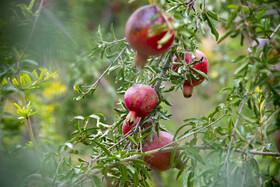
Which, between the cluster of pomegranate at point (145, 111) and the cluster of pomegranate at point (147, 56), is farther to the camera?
the cluster of pomegranate at point (145, 111)

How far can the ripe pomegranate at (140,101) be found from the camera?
0.60 m

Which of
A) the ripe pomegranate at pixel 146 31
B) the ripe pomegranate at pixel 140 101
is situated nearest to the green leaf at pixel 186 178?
the ripe pomegranate at pixel 140 101

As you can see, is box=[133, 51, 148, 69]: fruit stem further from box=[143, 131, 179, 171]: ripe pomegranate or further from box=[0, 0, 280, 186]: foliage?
box=[143, 131, 179, 171]: ripe pomegranate

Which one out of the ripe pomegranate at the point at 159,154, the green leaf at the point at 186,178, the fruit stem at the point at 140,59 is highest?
the fruit stem at the point at 140,59

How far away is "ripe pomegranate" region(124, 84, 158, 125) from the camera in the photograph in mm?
603

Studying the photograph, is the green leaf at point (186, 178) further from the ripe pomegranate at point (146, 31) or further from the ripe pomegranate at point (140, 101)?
the ripe pomegranate at point (146, 31)

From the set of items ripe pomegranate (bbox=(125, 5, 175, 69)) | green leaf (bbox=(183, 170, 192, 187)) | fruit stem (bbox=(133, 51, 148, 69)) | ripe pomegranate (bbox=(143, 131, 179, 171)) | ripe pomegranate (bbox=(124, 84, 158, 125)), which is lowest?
green leaf (bbox=(183, 170, 192, 187))

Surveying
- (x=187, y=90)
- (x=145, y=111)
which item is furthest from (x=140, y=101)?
(x=187, y=90)

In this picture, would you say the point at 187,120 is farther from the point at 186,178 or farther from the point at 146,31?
the point at 146,31

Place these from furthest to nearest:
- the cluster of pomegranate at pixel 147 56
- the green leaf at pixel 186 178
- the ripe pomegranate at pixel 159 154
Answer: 1. the ripe pomegranate at pixel 159 154
2. the green leaf at pixel 186 178
3. the cluster of pomegranate at pixel 147 56

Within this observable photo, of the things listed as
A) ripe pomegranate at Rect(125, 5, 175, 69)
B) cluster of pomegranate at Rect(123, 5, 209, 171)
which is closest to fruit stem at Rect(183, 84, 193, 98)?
cluster of pomegranate at Rect(123, 5, 209, 171)

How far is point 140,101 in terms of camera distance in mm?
595

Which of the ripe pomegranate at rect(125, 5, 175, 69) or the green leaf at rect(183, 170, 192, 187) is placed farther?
the green leaf at rect(183, 170, 192, 187)

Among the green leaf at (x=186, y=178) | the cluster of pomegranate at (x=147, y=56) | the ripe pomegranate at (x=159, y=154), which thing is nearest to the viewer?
the cluster of pomegranate at (x=147, y=56)
